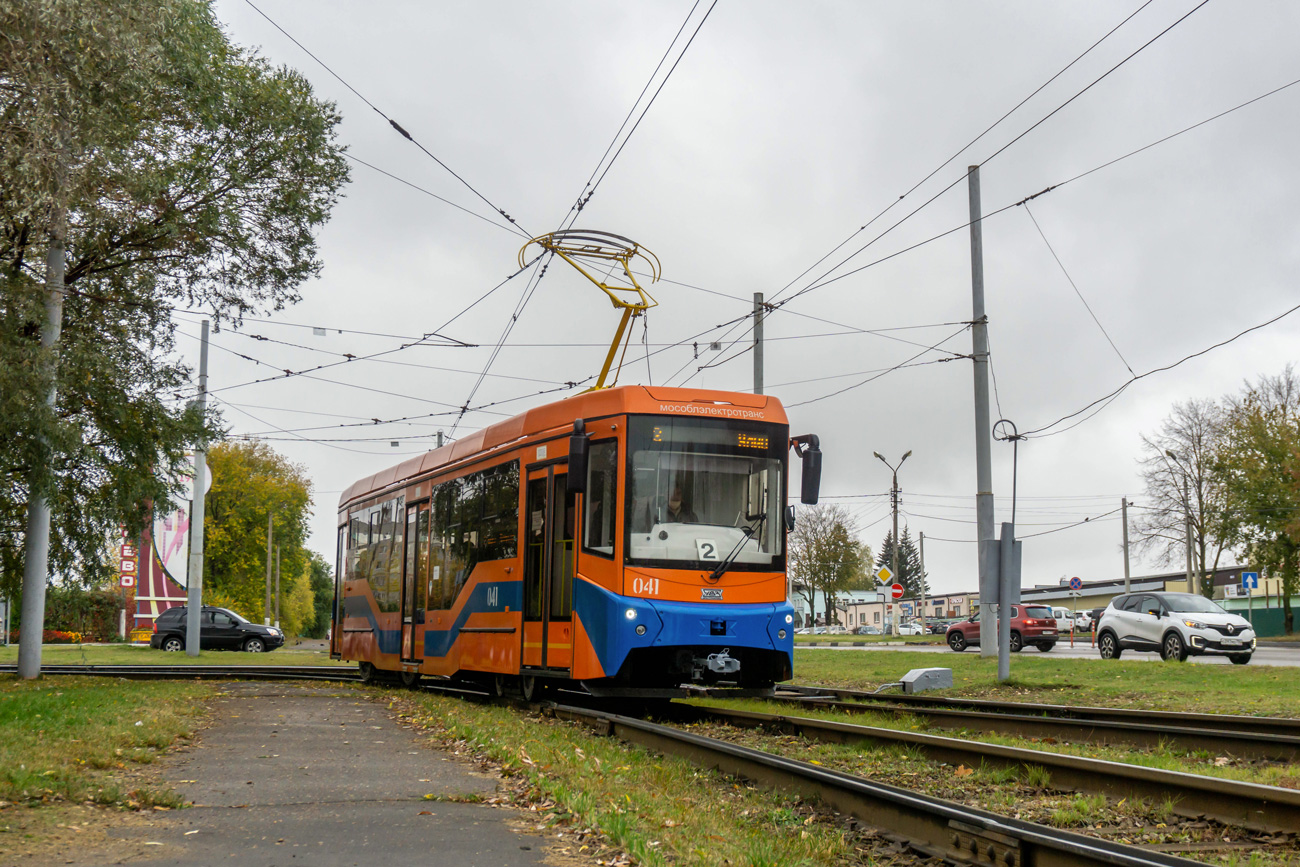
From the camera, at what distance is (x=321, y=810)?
6.73m

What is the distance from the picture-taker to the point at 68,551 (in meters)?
18.9

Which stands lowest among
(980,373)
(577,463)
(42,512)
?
(42,512)

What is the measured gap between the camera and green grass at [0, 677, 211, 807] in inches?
270

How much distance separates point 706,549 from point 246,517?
67.5 meters

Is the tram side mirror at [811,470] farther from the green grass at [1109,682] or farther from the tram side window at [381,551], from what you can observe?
the tram side window at [381,551]

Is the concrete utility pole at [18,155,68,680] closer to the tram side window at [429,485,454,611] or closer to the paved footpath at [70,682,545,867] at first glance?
the tram side window at [429,485,454,611]

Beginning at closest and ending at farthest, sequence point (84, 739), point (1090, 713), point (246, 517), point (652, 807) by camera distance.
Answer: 1. point (652, 807)
2. point (84, 739)
3. point (1090, 713)
4. point (246, 517)

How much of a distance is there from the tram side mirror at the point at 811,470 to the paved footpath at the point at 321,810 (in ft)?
15.3

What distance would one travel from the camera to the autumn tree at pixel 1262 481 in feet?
179

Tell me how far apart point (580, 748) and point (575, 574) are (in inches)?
120

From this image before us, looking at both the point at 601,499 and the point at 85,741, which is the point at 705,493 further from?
the point at 85,741

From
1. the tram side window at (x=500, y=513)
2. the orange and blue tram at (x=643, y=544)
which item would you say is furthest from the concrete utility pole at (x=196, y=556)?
the orange and blue tram at (x=643, y=544)

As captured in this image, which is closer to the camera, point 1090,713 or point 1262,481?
point 1090,713

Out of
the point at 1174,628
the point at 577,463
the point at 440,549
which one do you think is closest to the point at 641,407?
the point at 577,463
